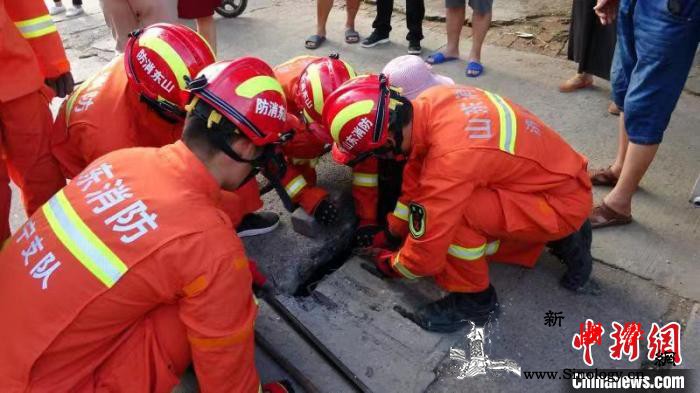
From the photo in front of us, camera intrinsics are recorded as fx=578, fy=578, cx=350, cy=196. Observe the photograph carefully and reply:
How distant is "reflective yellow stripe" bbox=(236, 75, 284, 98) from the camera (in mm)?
2045

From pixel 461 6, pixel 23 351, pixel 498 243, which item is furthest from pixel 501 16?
pixel 23 351

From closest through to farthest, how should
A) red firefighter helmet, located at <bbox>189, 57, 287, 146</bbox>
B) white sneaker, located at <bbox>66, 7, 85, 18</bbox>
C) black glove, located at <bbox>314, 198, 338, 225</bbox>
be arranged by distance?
red firefighter helmet, located at <bbox>189, 57, 287, 146</bbox> < black glove, located at <bbox>314, 198, 338, 225</bbox> < white sneaker, located at <bbox>66, 7, 85, 18</bbox>

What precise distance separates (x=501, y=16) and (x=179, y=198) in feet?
17.5

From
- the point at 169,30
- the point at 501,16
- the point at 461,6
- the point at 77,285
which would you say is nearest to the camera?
the point at 77,285

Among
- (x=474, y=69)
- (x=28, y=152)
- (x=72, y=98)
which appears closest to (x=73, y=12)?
(x=72, y=98)

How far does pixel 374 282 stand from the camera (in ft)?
9.82

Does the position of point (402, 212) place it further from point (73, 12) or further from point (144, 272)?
point (73, 12)

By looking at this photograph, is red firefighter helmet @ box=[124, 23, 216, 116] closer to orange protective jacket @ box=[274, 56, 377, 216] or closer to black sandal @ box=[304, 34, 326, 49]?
orange protective jacket @ box=[274, 56, 377, 216]

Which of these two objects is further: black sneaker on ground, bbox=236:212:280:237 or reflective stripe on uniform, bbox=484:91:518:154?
black sneaker on ground, bbox=236:212:280:237

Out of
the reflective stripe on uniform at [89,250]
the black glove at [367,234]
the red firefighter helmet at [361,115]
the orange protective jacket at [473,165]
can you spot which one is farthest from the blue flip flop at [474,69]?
the reflective stripe on uniform at [89,250]

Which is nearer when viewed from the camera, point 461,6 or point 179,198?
point 179,198

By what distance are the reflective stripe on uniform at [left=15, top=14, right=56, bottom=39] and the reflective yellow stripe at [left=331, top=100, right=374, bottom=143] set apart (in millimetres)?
1478

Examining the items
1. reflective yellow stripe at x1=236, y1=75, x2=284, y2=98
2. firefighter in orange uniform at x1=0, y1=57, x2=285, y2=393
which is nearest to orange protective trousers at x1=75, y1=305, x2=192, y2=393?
firefighter in orange uniform at x1=0, y1=57, x2=285, y2=393

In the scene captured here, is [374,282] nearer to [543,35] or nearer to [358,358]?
[358,358]
